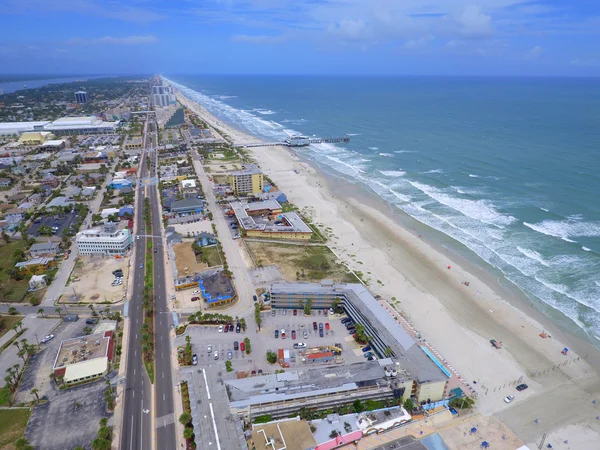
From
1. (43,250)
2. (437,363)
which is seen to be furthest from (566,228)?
(43,250)

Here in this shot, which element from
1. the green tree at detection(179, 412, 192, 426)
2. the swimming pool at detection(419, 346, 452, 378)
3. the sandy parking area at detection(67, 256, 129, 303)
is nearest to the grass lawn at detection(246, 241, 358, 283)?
the swimming pool at detection(419, 346, 452, 378)

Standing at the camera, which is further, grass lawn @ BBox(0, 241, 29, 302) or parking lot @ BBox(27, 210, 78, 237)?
parking lot @ BBox(27, 210, 78, 237)

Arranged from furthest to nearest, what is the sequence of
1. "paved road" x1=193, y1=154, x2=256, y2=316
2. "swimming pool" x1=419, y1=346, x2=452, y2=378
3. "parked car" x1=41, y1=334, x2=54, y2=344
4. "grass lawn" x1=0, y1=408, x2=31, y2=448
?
"paved road" x1=193, y1=154, x2=256, y2=316, "parked car" x1=41, y1=334, x2=54, y2=344, "swimming pool" x1=419, y1=346, x2=452, y2=378, "grass lawn" x1=0, y1=408, x2=31, y2=448

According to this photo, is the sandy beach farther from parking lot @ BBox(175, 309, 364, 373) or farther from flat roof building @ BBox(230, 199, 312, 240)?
parking lot @ BBox(175, 309, 364, 373)

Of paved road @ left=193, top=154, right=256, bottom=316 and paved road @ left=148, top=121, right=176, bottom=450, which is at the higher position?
paved road @ left=193, top=154, right=256, bottom=316

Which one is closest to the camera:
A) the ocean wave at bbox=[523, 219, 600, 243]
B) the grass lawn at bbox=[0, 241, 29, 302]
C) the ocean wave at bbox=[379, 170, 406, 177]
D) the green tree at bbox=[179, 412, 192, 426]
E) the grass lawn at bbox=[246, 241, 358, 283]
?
the green tree at bbox=[179, 412, 192, 426]

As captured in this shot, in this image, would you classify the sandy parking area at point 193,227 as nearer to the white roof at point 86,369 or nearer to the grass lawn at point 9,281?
the grass lawn at point 9,281

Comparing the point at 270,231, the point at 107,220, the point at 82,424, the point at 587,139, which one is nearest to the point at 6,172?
the point at 107,220

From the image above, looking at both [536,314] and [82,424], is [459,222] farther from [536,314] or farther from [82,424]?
[82,424]
